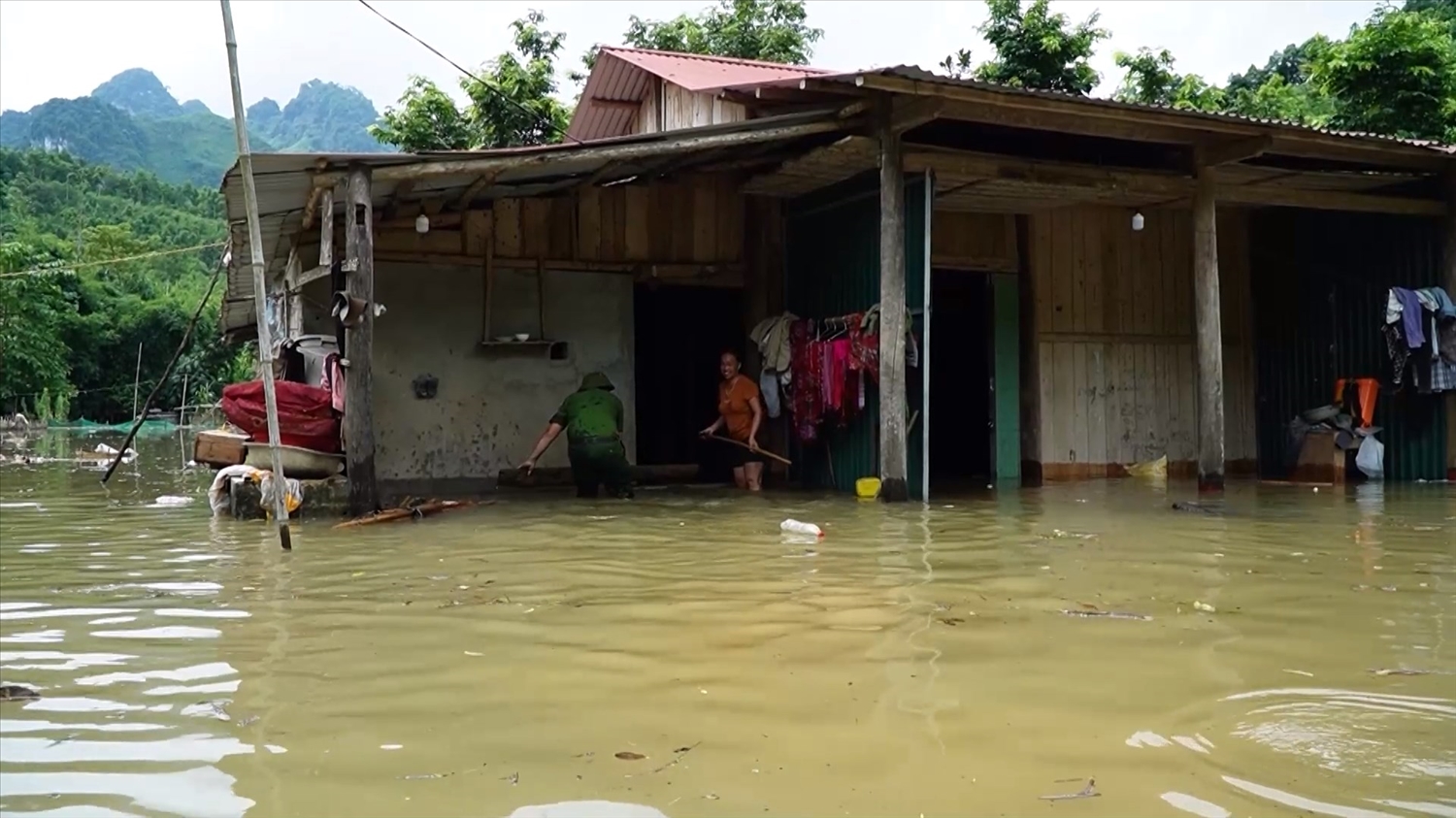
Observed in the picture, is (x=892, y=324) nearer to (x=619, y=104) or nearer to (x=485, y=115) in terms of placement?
(x=619, y=104)

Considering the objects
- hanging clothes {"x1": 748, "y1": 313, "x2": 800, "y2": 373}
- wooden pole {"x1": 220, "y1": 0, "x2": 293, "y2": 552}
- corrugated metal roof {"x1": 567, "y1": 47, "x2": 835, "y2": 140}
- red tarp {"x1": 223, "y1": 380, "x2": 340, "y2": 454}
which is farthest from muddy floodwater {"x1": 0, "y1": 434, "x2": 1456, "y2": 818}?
corrugated metal roof {"x1": 567, "y1": 47, "x2": 835, "y2": 140}

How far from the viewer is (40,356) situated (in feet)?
106

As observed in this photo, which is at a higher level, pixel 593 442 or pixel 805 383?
pixel 805 383

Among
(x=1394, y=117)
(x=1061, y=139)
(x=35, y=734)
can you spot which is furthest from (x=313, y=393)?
(x=1394, y=117)

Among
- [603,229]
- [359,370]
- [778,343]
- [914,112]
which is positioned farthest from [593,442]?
[914,112]

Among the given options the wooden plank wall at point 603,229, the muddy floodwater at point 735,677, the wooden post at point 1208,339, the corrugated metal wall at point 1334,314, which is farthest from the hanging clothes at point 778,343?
the corrugated metal wall at point 1334,314

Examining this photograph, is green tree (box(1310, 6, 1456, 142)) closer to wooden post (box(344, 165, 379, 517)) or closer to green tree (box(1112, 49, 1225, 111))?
green tree (box(1112, 49, 1225, 111))

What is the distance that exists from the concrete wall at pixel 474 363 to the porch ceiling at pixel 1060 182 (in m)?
2.07

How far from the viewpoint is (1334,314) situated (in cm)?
1138

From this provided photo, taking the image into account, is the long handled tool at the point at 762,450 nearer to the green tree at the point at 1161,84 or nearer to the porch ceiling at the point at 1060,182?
the porch ceiling at the point at 1060,182

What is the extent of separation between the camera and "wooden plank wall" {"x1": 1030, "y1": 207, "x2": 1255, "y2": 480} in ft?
36.9

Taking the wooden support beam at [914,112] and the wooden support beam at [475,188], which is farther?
the wooden support beam at [475,188]

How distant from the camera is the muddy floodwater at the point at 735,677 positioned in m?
2.30

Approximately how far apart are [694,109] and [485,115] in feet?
33.0
